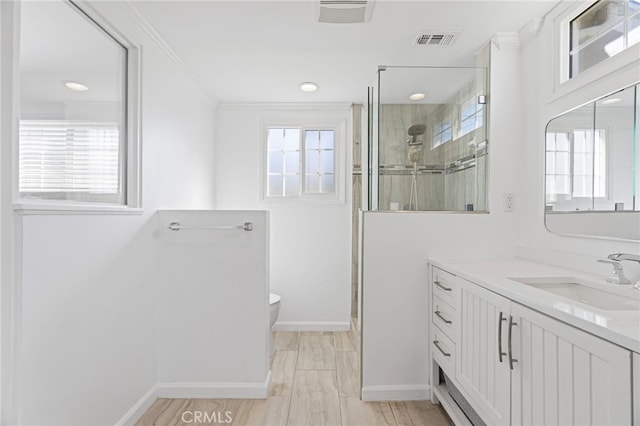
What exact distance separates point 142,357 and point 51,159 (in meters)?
1.24

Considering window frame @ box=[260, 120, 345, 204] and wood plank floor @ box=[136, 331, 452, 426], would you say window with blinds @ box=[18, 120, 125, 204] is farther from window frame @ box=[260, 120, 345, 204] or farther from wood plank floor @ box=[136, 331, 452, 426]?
window frame @ box=[260, 120, 345, 204]

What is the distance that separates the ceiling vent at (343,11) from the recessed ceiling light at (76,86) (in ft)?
3.87

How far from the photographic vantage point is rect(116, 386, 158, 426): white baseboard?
2004 millimetres

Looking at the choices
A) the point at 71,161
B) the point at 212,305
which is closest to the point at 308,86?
the point at 212,305

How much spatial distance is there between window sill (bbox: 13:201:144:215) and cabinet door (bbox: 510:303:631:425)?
1.73 m

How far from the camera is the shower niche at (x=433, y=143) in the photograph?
2.45 m

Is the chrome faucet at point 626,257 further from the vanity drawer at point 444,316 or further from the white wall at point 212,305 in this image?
the white wall at point 212,305

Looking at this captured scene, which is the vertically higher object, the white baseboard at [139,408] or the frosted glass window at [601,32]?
the frosted glass window at [601,32]

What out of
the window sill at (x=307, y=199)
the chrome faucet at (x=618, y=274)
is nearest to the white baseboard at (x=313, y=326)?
the window sill at (x=307, y=199)

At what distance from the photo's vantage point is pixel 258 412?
224 centimetres

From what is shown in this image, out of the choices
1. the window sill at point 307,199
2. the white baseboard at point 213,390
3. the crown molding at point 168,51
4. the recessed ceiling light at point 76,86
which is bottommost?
the white baseboard at point 213,390

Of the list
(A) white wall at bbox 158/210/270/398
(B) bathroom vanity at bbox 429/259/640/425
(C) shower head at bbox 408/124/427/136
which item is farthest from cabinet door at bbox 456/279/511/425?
(A) white wall at bbox 158/210/270/398

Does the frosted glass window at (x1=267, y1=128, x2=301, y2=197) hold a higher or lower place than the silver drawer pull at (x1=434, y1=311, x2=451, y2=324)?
higher

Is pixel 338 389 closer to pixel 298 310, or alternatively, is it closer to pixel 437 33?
pixel 298 310
